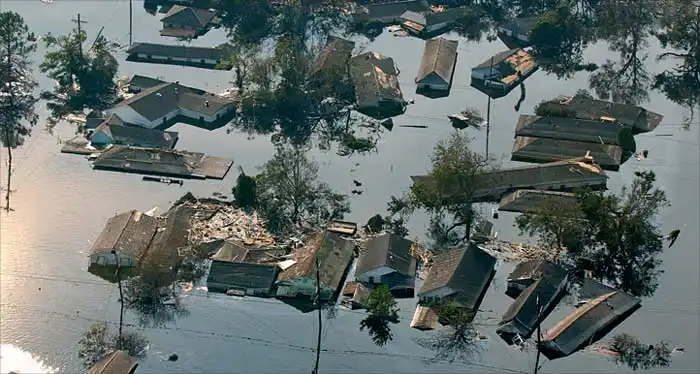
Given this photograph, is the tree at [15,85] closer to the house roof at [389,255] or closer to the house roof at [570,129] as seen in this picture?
the house roof at [389,255]

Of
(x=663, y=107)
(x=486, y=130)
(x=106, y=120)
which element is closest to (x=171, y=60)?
(x=106, y=120)

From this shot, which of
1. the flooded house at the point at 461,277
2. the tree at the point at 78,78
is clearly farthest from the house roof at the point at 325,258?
the tree at the point at 78,78

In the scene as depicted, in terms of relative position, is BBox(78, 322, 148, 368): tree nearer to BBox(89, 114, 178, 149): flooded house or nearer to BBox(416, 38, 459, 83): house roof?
BBox(89, 114, 178, 149): flooded house

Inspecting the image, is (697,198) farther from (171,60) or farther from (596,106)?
(171,60)

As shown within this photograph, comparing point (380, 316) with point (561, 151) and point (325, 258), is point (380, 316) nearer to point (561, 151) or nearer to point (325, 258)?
point (325, 258)

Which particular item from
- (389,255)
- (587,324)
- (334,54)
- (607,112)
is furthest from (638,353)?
(334,54)

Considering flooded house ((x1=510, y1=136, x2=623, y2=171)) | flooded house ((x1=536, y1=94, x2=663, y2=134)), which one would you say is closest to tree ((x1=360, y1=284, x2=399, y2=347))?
flooded house ((x1=510, y1=136, x2=623, y2=171))
